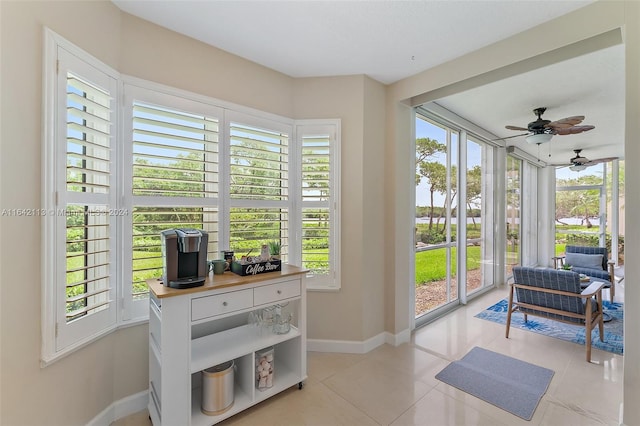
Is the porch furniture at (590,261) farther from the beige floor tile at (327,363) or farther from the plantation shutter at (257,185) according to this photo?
the plantation shutter at (257,185)

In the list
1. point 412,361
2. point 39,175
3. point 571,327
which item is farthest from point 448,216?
point 39,175

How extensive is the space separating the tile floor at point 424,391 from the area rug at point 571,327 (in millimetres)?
205

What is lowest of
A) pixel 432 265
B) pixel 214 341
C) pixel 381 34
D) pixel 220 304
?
pixel 214 341

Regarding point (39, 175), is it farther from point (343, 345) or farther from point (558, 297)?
point (558, 297)

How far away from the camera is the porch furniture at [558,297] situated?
272 cm

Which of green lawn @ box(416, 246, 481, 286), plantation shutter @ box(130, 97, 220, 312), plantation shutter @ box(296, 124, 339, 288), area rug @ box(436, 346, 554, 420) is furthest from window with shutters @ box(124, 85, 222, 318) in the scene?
green lawn @ box(416, 246, 481, 286)

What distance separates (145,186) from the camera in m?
1.99

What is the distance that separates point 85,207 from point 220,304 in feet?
3.32

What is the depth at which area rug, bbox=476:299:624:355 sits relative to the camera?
2.98 m

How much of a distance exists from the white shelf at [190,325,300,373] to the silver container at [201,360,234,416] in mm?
107

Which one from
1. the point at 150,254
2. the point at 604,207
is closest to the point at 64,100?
the point at 150,254

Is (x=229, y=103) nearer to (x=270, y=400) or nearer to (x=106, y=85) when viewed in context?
(x=106, y=85)

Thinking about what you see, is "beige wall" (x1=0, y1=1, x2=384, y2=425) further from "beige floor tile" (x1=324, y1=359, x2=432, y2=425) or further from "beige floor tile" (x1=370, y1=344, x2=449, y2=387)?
"beige floor tile" (x1=324, y1=359, x2=432, y2=425)

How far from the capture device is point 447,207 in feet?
13.4
